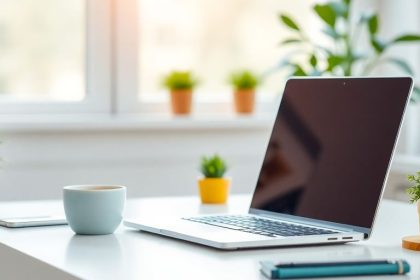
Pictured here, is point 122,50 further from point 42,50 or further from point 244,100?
point 244,100

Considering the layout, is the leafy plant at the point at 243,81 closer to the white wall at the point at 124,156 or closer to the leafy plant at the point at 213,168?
the white wall at the point at 124,156

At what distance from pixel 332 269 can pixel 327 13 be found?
239cm

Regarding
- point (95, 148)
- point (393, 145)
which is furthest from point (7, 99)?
point (393, 145)

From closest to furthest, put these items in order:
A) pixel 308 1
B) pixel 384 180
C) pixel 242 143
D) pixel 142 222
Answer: pixel 384 180, pixel 142 222, pixel 242 143, pixel 308 1

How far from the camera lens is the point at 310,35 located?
3.86m

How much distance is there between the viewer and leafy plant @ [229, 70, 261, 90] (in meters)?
3.53

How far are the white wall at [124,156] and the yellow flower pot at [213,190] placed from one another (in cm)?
129

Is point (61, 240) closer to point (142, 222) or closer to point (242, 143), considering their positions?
point (142, 222)

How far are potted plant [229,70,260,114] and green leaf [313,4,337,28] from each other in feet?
1.25

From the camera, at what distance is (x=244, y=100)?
11.7 feet

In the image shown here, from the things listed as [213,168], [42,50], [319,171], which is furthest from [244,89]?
[319,171]

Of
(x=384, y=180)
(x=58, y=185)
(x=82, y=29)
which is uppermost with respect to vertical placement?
(x=82, y=29)

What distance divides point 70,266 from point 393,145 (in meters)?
0.54

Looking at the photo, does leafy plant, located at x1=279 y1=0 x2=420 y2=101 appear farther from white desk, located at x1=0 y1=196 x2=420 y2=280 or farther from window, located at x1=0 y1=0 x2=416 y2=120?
white desk, located at x1=0 y1=196 x2=420 y2=280
